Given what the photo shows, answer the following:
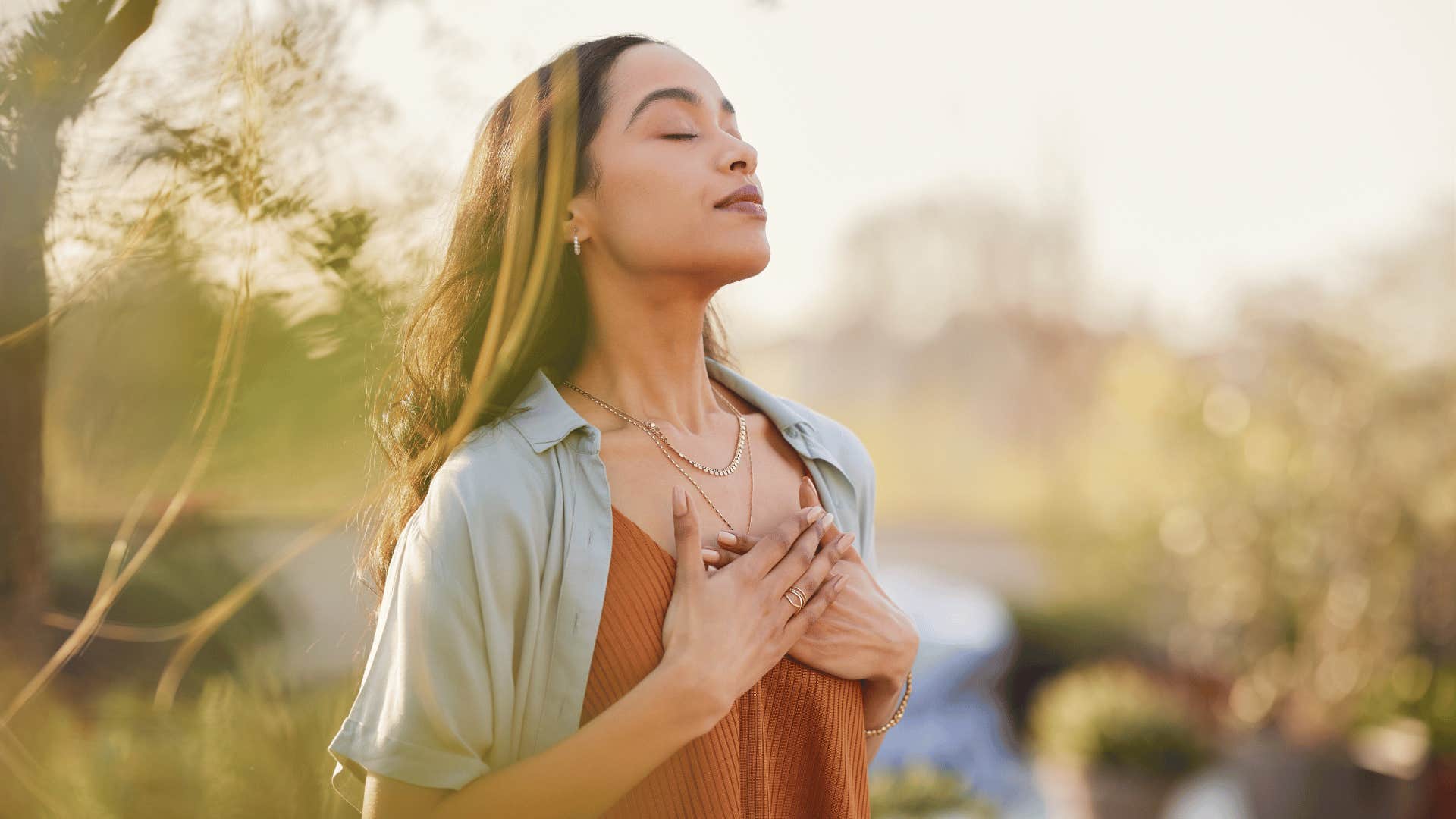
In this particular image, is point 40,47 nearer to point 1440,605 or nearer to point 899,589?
point 1440,605

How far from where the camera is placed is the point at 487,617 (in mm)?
1019

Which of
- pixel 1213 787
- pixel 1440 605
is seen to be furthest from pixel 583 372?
pixel 1213 787

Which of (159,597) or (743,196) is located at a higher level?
(743,196)

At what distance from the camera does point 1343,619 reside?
462cm

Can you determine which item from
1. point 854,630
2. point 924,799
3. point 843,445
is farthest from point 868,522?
point 924,799

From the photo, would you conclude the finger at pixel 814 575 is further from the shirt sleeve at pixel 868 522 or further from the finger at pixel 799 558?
the shirt sleeve at pixel 868 522

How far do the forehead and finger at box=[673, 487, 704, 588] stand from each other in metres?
0.40

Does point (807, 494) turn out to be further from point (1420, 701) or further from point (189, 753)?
point (1420, 701)

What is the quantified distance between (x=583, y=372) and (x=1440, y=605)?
4.93 meters

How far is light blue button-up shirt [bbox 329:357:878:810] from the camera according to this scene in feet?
3.26

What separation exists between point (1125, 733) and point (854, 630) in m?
3.36

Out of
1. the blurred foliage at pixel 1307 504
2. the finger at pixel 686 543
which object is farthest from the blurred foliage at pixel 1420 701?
the finger at pixel 686 543

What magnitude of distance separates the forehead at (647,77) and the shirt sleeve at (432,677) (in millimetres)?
442

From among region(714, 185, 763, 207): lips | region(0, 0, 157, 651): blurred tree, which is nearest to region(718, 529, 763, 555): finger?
region(714, 185, 763, 207): lips
